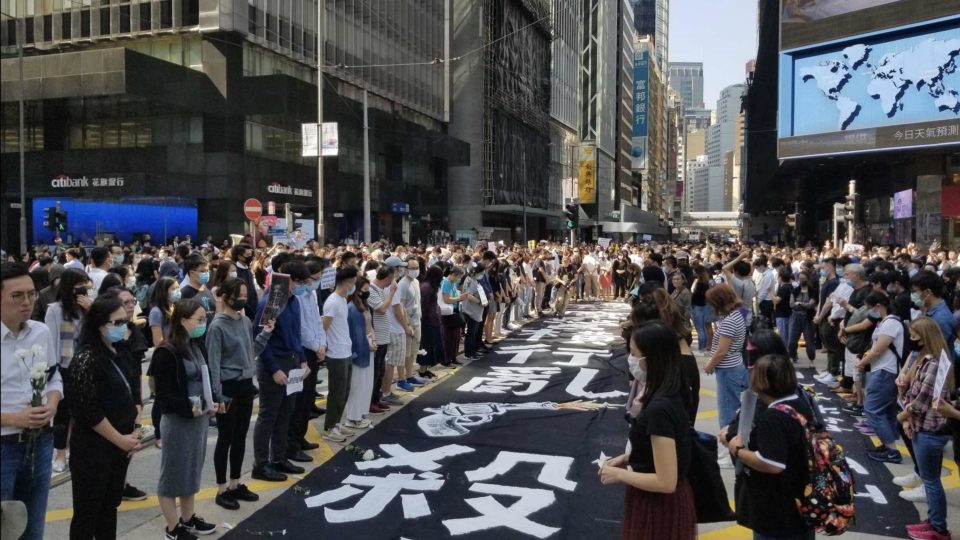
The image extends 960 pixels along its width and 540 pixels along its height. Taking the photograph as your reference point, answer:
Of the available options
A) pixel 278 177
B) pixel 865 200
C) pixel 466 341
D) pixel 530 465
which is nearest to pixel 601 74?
pixel 865 200

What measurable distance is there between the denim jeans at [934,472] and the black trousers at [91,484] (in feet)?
18.7

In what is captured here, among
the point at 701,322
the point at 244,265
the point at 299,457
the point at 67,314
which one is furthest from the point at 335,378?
the point at 701,322

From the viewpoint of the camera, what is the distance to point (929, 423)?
531 centimetres

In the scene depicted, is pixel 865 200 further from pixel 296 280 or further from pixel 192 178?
pixel 296 280

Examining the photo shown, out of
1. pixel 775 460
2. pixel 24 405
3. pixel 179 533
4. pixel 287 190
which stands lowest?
pixel 179 533

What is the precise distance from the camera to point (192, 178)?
3281cm

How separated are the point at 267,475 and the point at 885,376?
5983 mm

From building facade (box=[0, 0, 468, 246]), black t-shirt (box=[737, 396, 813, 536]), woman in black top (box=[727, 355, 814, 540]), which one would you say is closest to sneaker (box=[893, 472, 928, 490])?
woman in black top (box=[727, 355, 814, 540])

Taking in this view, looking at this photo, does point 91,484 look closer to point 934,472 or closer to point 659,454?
point 659,454

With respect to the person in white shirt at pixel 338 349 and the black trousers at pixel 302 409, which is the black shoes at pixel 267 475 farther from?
the person in white shirt at pixel 338 349

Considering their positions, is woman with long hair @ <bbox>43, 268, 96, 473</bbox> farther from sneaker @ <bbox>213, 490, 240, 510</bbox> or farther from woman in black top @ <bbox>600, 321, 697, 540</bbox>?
woman in black top @ <bbox>600, 321, 697, 540</bbox>

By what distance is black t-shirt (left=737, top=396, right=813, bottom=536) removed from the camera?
3.57 m

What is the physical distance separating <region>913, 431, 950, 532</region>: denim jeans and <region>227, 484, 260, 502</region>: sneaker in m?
5.34

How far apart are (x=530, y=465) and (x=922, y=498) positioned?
3435mm
